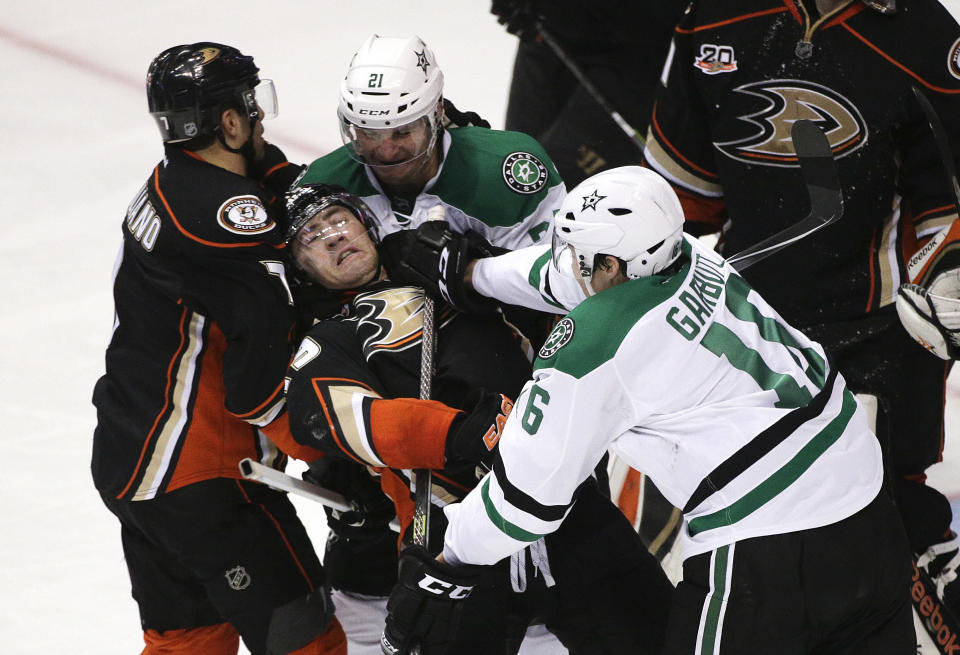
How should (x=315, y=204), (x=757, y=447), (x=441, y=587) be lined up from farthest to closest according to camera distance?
(x=315, y=204), (x=441, y=587), (x=757, y=447)

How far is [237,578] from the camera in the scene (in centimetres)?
258

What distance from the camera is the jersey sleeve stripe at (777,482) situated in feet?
6.46

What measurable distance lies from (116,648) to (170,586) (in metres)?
0.49

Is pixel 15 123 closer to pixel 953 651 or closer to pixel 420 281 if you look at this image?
pixel 420 281

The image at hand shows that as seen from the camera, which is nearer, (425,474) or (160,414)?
(425,474)

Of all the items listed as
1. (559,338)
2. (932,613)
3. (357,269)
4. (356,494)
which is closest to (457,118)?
(357,269)

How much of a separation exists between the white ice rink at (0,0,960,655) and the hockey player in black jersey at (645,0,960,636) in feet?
2.87

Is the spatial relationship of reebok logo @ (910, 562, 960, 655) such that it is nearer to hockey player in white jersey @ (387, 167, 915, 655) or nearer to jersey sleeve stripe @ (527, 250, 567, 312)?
hockey player in white jersey @ (387, 167, 915, 655)

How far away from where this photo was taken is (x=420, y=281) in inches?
99.7

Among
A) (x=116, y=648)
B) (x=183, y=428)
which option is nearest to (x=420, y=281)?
(x=183, y=428)

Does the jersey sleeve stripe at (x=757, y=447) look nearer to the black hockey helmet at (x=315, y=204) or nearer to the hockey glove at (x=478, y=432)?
the hockey glove at (x=478, y=432)

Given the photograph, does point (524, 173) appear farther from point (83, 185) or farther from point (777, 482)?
point (83, 185)

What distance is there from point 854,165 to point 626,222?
34.7 inches

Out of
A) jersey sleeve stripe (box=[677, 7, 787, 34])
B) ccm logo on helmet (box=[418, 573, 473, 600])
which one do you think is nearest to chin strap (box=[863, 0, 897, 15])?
jersey sleeve stripe (box=[677, 7, 787, 34])
